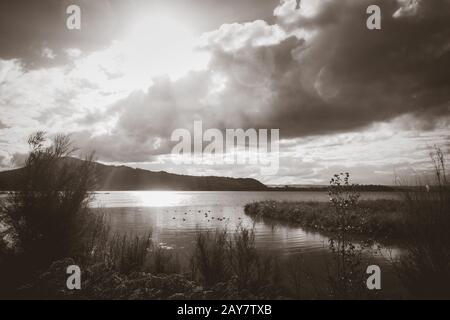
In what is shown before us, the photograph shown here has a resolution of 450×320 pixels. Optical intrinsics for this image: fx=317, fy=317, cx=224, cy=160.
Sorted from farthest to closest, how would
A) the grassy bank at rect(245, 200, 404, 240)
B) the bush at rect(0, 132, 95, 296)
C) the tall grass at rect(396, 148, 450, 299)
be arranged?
1. the grassy bank at rect(245, 200, 404, 240)
2. the bush at rect(0, 132, 95, 296)
3. the tall grass at rect(396, 148, 450, 299)

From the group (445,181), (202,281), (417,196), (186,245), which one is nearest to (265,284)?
(202,281)

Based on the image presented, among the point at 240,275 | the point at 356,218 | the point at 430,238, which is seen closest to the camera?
the point at 430,238

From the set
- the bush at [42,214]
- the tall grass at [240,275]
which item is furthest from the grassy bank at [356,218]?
the bush at [42,214]

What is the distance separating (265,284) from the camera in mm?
10086

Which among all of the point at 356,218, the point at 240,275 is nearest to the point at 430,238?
the point at 240,275

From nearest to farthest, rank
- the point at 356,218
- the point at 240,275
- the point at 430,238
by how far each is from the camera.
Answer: the point at 430,238 → the point at 240,275 → the point at 356,218

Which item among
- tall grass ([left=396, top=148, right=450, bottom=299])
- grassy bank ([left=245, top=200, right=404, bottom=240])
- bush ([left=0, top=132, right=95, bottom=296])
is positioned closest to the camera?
tall grass ([left=396, top=148, right=450, bottom=299])

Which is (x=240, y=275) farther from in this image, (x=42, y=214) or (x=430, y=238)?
(x=42, y=214)

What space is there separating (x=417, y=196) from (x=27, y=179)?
42.8ft

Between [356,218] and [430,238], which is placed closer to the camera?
[430,238]

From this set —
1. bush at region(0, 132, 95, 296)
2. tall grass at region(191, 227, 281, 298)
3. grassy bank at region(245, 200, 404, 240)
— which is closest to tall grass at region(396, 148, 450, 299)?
tall grass at region(191, 227, 281, 298)

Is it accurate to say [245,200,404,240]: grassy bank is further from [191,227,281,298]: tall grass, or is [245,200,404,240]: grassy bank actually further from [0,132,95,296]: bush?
[0,132,95,296]: bush

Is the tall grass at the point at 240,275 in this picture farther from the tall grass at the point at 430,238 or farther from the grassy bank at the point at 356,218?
the grassy bank at the point at 356,218
